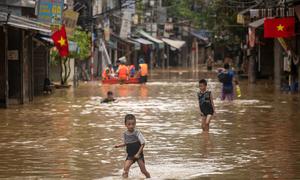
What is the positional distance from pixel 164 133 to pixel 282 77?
2246 centimetres

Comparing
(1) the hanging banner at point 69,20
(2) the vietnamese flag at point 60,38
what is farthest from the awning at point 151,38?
(2) the vietnamese flag at point 60,38

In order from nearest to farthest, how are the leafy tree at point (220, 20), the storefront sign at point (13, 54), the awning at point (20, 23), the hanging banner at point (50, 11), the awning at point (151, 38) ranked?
1. the awning at point (20, 23)
2. the storefront sign at point (13, 54)
3. the hanging banner at point (50, 11)
4. the leafy tree at point (220, 20)
5. the awning at point (151, 38)

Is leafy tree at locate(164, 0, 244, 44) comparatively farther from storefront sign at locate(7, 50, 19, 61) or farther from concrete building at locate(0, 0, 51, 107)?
storefront sign at locate(7, 50, 19, 61)

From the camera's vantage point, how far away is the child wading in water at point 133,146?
34.7 feet

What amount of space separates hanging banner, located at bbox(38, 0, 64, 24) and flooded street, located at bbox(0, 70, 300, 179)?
391 centimetres

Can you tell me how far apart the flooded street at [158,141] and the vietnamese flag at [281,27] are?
19.3 feet

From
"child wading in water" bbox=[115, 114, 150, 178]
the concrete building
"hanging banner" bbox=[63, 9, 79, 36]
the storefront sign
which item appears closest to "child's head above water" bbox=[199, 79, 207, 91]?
"child wading in water" bbox=[115, 114, 150, 178]

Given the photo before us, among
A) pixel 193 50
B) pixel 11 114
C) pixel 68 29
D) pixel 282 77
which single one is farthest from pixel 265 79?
pixel 193 50

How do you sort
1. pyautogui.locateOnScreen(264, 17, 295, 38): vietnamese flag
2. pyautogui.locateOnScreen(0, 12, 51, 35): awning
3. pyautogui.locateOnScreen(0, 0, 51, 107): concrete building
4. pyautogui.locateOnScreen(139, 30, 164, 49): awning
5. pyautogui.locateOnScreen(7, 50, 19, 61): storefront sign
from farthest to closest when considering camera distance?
pyautogui.locateOnScreen(139, 30, 164, 49): awning
pyautogui.locateOnScreen(264, 17, 295, 38): vietnamese flag
pyautogui.locateOnScreen(7, 50, 19, 61): storefront sign
pyautogui.locateOnScreen(0, 0, 51, 107): concrete building
pyautogui.locateOnScreen(0, 12, 51, 35): awning

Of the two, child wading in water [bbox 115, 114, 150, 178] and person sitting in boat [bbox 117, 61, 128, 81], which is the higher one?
person sitting in boat [bbox 117, 61, 128, 81]

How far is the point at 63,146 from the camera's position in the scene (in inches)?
563

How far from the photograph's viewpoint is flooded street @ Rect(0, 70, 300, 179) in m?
11.3

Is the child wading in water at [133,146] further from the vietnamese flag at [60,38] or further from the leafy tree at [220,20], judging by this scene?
the leafy tree at [220,20]

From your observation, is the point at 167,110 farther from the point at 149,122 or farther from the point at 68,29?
the point at 68,29
